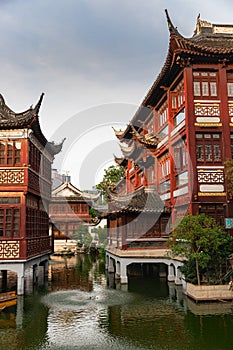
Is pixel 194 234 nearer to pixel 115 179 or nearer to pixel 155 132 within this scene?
pixel 155 132

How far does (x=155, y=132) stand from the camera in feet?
86.5

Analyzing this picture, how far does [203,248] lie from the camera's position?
55.1ft

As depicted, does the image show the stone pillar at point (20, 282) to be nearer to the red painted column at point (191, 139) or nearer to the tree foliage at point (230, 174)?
the red painted column at point (191, 139)

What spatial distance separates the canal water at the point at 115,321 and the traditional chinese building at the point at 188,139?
3.91 meters

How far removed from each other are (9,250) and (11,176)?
3.67m

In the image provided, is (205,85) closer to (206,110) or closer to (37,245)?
(206,110)

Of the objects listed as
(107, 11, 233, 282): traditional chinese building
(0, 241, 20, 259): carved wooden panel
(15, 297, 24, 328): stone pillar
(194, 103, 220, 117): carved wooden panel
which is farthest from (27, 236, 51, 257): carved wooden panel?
(194, 103, 220, 117): carved wooden panel

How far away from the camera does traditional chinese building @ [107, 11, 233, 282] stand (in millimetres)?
18531

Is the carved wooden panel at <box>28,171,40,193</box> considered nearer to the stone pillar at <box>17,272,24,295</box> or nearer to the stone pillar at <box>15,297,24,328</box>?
the stone pillar at <box>17,272,24,295</box>

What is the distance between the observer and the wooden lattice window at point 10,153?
757 inches

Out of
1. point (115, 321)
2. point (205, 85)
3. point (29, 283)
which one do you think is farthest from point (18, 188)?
point (205, 85)

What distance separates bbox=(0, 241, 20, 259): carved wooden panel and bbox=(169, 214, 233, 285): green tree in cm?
754

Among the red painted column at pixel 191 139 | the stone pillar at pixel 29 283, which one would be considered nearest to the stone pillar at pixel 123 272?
the stone pillar at pixel 29 283

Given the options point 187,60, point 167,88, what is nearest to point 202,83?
point 187,60
